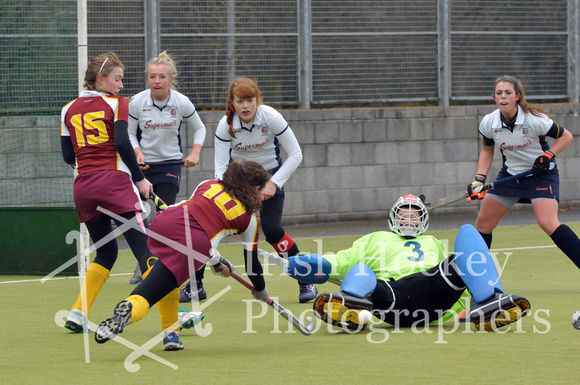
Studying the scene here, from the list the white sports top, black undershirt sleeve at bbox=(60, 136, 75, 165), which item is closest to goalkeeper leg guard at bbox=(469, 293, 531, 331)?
black undershirt sleeve at bbox=(60, 136, 75, 165)

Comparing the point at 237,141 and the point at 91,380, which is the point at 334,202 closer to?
the point at 237,141

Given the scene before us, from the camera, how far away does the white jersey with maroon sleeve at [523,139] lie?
7746mm

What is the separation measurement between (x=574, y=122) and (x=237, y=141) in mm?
9075

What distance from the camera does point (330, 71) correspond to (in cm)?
1401

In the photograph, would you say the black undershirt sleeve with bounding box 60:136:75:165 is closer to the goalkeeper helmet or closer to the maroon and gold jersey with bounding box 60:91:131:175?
the maroon and gold jersey with bounding box 60:91:131:175

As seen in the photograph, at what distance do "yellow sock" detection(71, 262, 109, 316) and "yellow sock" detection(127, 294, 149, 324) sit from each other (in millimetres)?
1241

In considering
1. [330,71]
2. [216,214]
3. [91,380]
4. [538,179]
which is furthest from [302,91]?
[91,380]

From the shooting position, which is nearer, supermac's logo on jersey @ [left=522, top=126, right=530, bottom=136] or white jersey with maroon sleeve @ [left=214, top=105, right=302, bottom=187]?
white jersey with maroon sleeve @ [left=214, top=105, right=302, bottom=187]

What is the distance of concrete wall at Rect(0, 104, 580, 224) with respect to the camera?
45.1 feet

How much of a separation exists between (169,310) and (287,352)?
693 mm

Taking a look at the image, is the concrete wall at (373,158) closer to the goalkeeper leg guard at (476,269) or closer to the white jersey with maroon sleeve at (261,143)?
the white jersey with maroon sleeve at (261,143)

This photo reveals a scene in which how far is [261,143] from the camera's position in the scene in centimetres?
740

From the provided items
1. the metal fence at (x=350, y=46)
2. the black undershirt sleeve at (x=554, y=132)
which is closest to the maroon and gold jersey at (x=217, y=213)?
the black undershirt sleeve at (x=554, y=132)

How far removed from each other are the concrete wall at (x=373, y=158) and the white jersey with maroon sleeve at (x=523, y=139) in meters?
5.92
